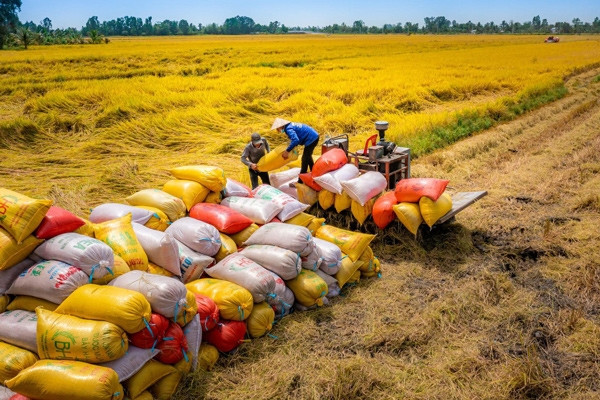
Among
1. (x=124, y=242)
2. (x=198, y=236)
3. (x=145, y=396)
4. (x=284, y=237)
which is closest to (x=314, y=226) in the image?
(x=284, y=237)

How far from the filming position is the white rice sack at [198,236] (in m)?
3.86

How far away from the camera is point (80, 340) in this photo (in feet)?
8.61

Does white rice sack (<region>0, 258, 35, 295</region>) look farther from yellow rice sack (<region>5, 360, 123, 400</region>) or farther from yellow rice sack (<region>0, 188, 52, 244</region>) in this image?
yellow rice sack (<region>5, 360, 123, 400</region>)

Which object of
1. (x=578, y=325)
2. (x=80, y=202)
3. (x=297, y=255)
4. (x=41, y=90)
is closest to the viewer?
(x=578, y=325)

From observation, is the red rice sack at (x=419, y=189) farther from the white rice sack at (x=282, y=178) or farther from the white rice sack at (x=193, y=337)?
the white rice sack at (x=193, y=337)

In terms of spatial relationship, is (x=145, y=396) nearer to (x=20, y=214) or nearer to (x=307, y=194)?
(x=20, y=214)

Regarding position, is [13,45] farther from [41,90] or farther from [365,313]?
[365,313]

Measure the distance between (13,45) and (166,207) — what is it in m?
35.1

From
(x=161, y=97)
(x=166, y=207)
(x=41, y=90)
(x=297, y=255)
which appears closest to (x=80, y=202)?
(x=166, y=207)

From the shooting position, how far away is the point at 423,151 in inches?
337

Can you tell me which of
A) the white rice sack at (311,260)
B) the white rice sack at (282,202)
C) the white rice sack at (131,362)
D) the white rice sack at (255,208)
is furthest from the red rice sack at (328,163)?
the white rice sack at (131,362)

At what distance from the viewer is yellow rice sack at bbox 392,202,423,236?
4.86m

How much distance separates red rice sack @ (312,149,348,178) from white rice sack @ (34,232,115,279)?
2.78 metres

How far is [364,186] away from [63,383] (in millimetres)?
3449
